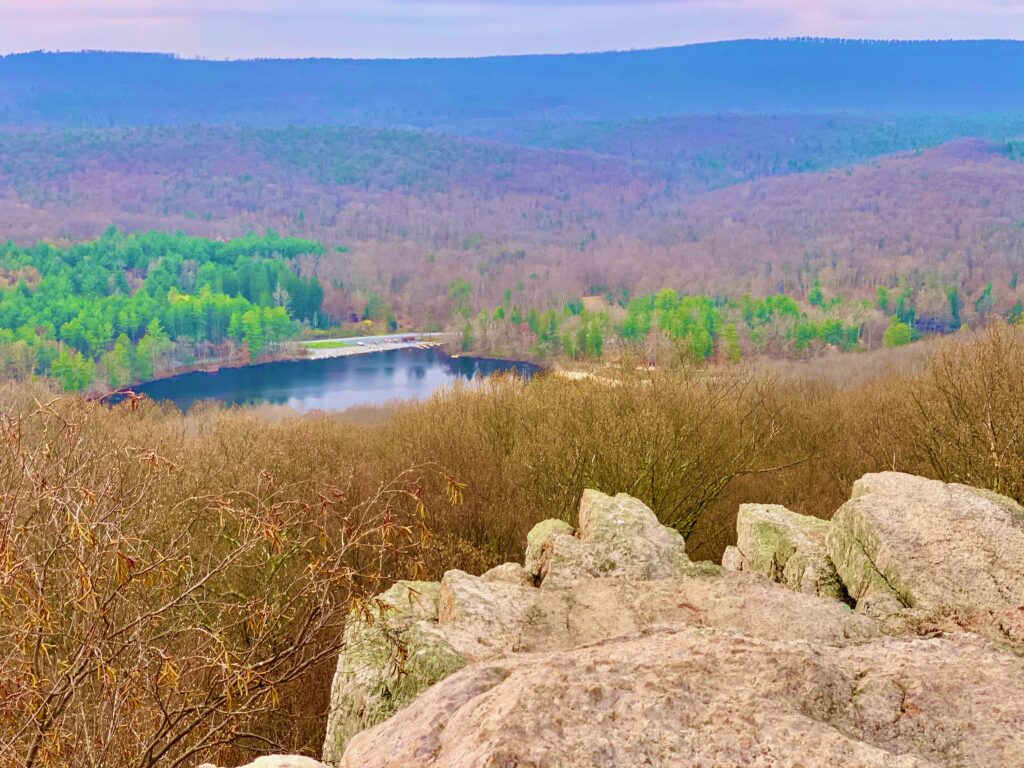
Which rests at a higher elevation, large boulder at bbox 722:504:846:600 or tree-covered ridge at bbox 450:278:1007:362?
large boulder at bbox 722:504:846:600

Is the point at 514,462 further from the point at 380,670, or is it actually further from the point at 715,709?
the point at 715,709

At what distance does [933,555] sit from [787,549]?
3216mm

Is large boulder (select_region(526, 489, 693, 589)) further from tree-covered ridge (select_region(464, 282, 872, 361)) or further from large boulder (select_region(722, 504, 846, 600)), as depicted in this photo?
tree-covered ridge (select_region(464, 282, 872, 361))

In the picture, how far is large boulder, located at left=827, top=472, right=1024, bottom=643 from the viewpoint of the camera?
10.3 meters

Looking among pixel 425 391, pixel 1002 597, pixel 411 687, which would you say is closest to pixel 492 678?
pixel 411 687

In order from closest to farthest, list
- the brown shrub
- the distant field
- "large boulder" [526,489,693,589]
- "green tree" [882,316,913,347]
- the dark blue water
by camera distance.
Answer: "large boulder" [526,489,693,589] < the brown shrub < the dark blue water < "green tree" [882,316,913,347] < the distant field

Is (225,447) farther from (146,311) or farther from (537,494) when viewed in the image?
(146,311)

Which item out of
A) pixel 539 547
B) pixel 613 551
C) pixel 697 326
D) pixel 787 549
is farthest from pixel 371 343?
pixel 613 551

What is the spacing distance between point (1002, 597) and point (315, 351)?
139 meters

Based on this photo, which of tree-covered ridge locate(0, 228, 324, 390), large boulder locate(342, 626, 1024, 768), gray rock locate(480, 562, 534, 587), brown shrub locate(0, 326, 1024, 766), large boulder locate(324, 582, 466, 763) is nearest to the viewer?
large boulder locate(342, 626, 1024, 768)

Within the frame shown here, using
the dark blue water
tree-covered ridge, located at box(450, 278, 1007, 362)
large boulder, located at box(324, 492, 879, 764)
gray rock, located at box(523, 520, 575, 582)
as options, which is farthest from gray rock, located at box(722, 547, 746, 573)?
tree-covered ridge, located at box(450, 278, 1007, 362)

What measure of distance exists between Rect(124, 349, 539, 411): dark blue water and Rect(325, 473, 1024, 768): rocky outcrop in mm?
87224

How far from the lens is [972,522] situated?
Result: 37.6 feet

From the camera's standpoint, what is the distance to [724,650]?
610cm
